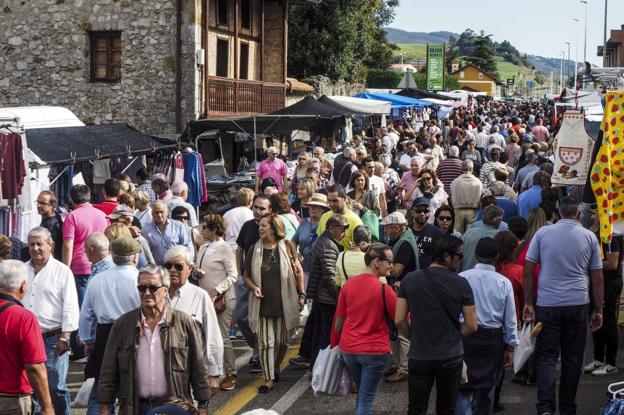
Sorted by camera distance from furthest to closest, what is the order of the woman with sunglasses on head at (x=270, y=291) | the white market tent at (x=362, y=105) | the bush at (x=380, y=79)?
the bush at (x=380, y=79) → the white market tent at (x=362, y=105) → the woman with sunglasses on head at (x=270, y=291)

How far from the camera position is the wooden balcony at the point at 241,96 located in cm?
2409

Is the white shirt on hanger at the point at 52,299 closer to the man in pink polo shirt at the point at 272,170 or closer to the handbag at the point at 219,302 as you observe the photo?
the handbag at the point at 219,302

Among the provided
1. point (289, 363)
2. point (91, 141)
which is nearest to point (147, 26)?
point (91, 141)

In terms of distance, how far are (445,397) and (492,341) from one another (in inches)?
30.5

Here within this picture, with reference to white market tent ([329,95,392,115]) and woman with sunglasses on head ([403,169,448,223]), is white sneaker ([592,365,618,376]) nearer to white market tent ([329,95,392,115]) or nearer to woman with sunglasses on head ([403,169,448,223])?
woman with sunglasses on head ([403,169,448,223])

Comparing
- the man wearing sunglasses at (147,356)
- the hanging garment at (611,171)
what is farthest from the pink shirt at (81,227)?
the hanging garment at (611,171)

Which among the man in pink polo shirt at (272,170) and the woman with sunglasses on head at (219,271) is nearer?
the woman with sunglasses on head at (219,271)

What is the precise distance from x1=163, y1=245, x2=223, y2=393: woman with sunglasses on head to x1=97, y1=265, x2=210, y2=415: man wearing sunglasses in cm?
60

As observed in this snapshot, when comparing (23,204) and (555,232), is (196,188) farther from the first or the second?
(555,232)

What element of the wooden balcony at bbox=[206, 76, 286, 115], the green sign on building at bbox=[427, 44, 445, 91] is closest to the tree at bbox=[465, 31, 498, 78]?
the green sign on building at bbox=[427, 44, 445, 91]

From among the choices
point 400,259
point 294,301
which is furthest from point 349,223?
point 294,301

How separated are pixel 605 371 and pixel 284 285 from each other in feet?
10.4

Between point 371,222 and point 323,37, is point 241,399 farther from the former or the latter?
point 323,37

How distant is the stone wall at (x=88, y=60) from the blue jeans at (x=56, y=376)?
16.4m
